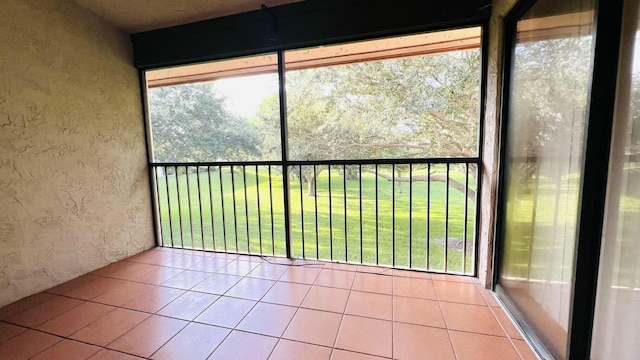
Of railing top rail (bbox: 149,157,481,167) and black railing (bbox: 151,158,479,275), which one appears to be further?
black railing (bbox: 151,158,479,275)

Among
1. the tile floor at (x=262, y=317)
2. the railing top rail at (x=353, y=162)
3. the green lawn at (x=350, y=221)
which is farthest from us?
the green lawn at (x=350, y=221)

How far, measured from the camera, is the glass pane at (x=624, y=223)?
0.88 m

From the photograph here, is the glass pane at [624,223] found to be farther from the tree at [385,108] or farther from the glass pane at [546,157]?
the tree at [385,108]

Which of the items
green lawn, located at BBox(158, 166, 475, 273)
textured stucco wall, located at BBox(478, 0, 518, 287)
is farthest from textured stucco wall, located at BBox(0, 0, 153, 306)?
textured stucco wall, located at BBox(478, 0, 518, 287)

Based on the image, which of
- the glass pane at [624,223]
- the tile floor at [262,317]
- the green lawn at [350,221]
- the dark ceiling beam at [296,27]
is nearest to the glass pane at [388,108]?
the green lawn at [350,221]

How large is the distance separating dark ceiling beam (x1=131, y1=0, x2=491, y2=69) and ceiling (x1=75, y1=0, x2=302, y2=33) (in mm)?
62

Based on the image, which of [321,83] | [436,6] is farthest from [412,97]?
[436,6]

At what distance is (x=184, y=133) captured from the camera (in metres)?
4.41

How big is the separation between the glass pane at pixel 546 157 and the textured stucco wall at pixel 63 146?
130 inches

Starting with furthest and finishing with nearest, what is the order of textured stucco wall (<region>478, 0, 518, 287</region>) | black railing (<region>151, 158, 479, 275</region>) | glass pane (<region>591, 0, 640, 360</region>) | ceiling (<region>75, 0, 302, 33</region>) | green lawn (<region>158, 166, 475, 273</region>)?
green lawn (<region>158, 166, 475, 273</region>), black railing (<region>151, 158, 479, 275</region>), ceiling (<region>75, 0, 302, 33</region>), textured stucco wall (<region>478, 0, 518, 287</region>), glass pane (<region>591, 0, 640, 360</region>)

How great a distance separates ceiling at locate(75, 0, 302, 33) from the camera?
2217 mm

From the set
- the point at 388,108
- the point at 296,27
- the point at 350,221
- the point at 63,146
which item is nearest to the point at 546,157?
the point at 296,27

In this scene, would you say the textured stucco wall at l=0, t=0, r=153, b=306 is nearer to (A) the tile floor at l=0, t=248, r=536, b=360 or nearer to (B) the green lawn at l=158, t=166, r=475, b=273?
(A) the tile floor at l=0, t=248, r=536, b=360

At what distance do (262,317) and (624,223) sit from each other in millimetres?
1749
